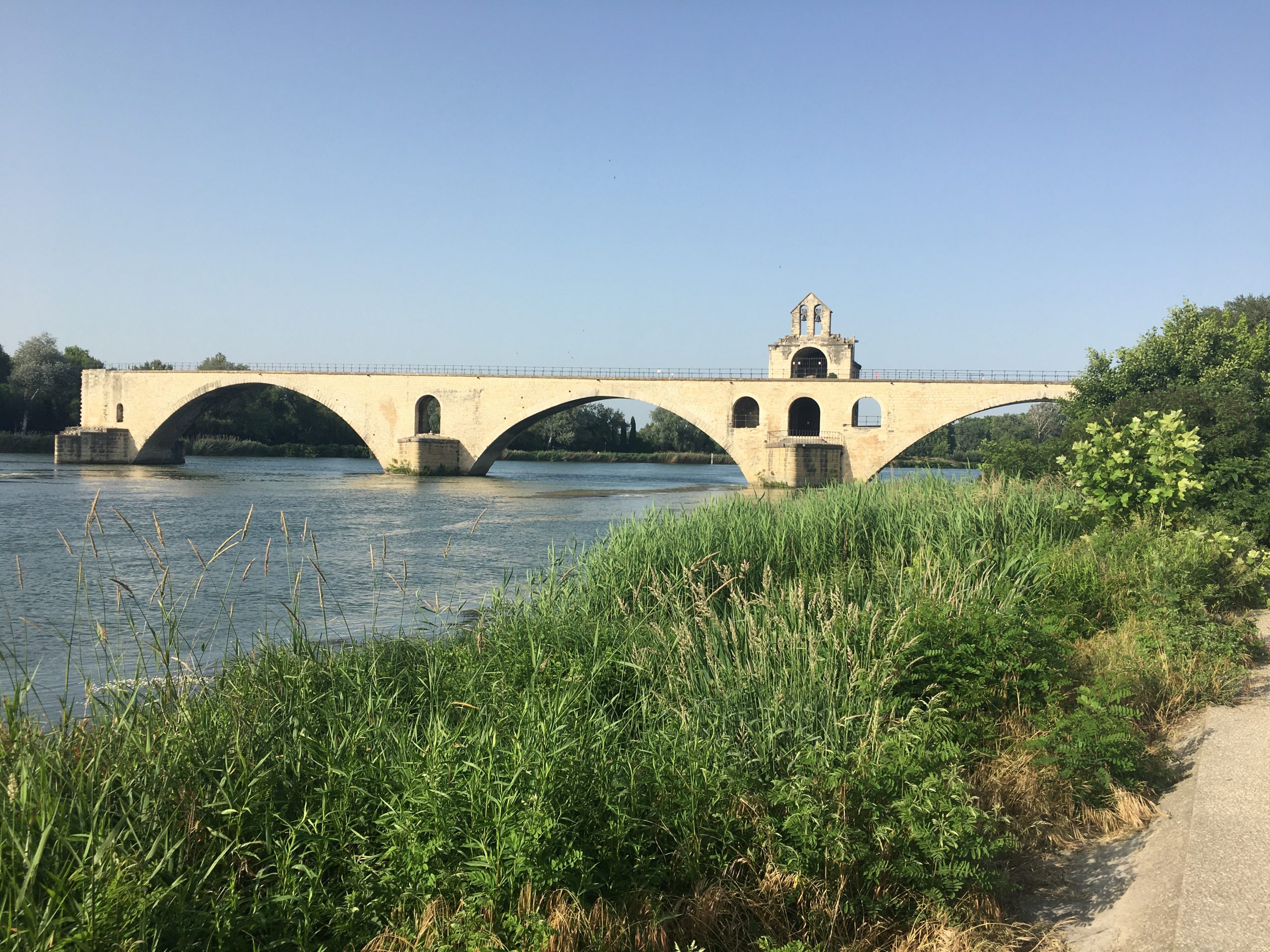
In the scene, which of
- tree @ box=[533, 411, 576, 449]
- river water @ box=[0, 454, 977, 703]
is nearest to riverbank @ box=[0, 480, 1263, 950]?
river water @ box=[0, 454, 977, 703]

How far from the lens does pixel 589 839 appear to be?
10.9ft

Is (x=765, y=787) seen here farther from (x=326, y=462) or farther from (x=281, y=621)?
(x=326, y=462)

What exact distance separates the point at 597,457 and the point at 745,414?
26.4m

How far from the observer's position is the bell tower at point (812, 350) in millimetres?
47406

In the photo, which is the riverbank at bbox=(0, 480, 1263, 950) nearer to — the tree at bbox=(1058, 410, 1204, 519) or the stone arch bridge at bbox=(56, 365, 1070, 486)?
the tree at bbox=(1058, 410, 1204, 519)

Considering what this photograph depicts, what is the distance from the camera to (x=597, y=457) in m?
70.2

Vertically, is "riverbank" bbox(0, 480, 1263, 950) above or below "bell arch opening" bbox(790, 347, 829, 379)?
below

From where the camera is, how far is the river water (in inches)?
248

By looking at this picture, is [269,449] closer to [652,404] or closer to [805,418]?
[652,404]

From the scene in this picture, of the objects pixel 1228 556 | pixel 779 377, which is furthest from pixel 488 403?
pixel 1228 556

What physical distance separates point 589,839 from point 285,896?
102cm

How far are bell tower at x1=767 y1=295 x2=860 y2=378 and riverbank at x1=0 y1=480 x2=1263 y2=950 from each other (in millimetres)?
41996

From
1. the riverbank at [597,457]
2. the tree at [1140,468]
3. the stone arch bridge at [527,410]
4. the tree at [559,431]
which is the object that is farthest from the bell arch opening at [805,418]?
the tree at [1140,468]

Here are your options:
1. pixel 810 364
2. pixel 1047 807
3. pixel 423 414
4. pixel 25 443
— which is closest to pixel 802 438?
pixel 810 364
